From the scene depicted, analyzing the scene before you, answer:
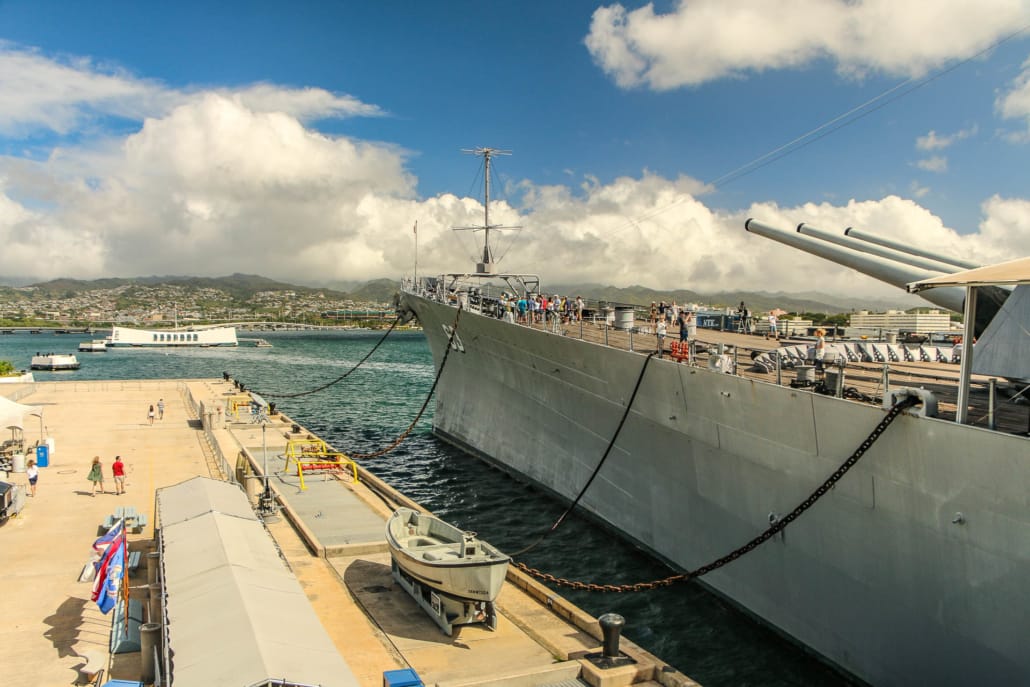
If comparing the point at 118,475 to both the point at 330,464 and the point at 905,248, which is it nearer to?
the point at 330,464

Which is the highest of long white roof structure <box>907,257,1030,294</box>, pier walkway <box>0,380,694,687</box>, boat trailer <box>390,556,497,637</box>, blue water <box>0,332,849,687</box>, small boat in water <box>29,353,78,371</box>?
long white roof structure <box>907,257,1030,294</box>

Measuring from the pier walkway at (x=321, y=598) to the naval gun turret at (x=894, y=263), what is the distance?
6.54 m

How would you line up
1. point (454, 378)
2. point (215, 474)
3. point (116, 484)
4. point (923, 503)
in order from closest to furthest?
point (923, 503)
point (116, 484)
point (215, 474)
point (454, 378)

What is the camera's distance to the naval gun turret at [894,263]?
10.1 metres

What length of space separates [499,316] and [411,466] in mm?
6522

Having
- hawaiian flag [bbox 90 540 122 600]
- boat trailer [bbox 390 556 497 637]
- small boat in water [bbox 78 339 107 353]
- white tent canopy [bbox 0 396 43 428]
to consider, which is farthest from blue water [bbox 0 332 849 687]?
small boat in water [bbox 78 339 107 353]

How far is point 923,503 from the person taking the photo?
8289mm

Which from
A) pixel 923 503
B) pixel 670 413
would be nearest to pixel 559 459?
pixel 670 413

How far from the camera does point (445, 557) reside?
969 centimetres

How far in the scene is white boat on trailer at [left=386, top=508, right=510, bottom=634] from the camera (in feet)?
28.5

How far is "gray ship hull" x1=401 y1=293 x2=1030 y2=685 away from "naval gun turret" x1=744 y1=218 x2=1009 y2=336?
232 cm

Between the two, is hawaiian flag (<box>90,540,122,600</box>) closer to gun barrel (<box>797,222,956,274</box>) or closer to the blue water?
the blue water

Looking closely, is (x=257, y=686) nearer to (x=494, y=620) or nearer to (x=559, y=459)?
(x=494, y=620)

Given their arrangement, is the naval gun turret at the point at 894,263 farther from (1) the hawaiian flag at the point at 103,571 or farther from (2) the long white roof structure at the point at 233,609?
(1) the hawaiian flag at the point at 103,571
